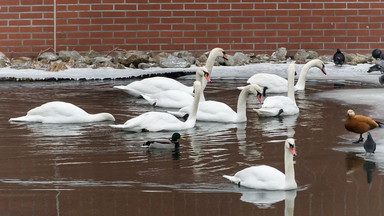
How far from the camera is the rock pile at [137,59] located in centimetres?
2209

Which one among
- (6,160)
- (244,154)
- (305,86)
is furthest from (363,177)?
(305,86)

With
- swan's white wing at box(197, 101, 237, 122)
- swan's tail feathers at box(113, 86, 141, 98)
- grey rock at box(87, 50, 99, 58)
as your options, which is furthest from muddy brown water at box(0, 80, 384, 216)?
grey rock at box(87, 50, 99, 58)

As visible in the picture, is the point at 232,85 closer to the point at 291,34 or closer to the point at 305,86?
the point at 305,86

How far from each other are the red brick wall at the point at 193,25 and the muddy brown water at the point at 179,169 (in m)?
6.87

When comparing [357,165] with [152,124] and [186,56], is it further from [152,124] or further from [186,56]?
[186,56]

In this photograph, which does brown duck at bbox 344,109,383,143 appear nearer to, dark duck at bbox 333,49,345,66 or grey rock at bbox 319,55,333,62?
dark duck at bbox 333,49,345,66

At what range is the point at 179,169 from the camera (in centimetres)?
1083

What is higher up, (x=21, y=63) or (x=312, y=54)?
(x=312, y=54)

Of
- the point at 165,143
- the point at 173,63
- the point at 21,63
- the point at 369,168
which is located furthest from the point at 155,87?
the point at 369,168

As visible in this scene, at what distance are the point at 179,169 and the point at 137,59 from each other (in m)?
11.5

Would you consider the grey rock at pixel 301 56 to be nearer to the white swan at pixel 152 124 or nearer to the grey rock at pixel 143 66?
the grey rock at pixel 143 66

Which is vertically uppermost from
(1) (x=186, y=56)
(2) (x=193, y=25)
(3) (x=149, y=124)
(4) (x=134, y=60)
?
(2) (x=193, y=25)

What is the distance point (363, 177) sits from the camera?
34.2 ft

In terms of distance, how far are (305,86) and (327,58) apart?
351cm
